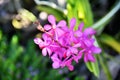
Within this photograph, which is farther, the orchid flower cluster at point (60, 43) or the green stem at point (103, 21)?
the green stem at point (103, 21)

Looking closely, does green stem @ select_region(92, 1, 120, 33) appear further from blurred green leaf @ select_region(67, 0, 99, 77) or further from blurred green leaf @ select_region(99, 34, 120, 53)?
blurred green leaf @ select_region(99, 34, 120, 53)

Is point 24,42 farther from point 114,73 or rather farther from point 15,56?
point 114,73

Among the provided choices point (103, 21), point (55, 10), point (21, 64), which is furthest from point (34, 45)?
point (103, 21)

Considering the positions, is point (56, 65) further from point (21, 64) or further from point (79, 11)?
Answer: point (21, 64)

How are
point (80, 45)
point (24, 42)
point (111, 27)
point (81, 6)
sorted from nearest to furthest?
point (80, 45) → point (81, 6) → point (111, 27) → point (24, 42)

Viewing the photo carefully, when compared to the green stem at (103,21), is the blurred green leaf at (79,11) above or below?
above

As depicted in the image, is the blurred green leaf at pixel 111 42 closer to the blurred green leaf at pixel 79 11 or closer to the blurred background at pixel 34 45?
the blurred background at pixel 34 45

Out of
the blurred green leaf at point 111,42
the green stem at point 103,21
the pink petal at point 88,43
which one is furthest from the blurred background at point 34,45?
the pink petal at point 88,43

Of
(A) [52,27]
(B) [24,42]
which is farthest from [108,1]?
(A) [52,27]
